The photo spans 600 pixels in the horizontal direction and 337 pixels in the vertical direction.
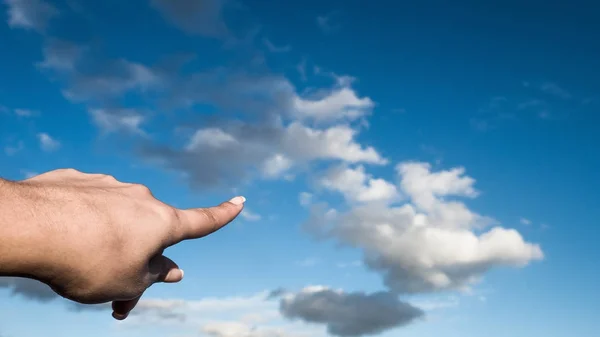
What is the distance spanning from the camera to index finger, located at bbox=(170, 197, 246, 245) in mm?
5777

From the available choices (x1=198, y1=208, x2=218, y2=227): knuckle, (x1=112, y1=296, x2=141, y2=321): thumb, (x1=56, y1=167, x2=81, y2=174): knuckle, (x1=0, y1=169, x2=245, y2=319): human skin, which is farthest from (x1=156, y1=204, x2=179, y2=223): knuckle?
(x1=56, y1=167, x2=81, y2=174): knuckle

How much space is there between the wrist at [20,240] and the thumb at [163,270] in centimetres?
121

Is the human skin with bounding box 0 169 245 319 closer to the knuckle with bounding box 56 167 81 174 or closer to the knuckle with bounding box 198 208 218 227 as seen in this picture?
the knuckle with bounding box 198 208 218 227

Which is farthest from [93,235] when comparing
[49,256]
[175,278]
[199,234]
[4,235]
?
[175,278]

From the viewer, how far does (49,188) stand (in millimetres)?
5527

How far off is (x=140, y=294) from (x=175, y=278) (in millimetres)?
616

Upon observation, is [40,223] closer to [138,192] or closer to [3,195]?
[3,195]

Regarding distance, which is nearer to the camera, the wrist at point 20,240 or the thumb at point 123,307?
the wrist at point 20,240

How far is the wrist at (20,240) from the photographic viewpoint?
4820 millimetres

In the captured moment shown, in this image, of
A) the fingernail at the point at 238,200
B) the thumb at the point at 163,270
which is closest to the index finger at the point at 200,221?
the fingernail at the point at 238,200

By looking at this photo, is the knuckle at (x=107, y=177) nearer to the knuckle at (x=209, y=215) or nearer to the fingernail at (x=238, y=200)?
the knuckle at (x=209, y=215)

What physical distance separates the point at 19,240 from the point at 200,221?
1.88 m

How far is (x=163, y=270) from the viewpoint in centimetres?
630

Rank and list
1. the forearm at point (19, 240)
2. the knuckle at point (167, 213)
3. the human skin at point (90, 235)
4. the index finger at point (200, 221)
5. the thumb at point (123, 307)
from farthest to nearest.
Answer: the thumb at point (123, 307) < the index finger at point (200, 221) < the knuckle at point (167, 213) < the human skin at point (90, 235) < the forearm at point (19, 240)
